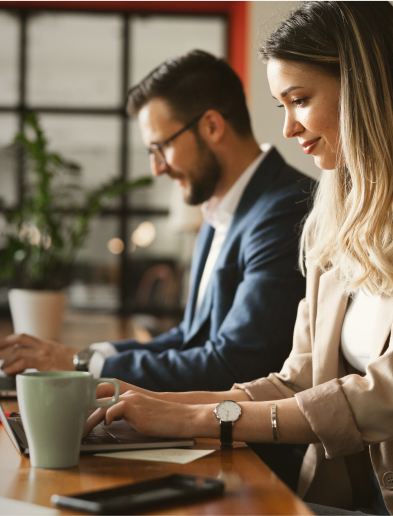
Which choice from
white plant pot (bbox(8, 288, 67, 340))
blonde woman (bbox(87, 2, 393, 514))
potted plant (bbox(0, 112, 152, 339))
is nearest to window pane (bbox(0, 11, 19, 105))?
potted plant (bbox(0, 112, 152, 339))

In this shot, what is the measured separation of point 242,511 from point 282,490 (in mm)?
84

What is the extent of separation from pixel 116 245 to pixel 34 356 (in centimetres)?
418

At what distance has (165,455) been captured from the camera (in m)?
0.78

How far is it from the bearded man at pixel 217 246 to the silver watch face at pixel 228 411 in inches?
15.8

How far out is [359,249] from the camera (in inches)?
42.3

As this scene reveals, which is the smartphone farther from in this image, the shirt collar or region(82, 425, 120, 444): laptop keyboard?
the shirt collar

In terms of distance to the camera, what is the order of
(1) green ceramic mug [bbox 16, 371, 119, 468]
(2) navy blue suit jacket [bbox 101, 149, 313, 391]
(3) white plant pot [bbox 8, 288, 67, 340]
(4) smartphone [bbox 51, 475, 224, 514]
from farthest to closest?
(3) white plant pot [bbox 8, 288, 67, 340]
(2) navy blue suit jacket [bbox 101, 149, 313, 391]
(1) green ceramic mug [bbox 16, 371, 119, 468]
(4) smartphone [bbox 51, 475, 224, 514]

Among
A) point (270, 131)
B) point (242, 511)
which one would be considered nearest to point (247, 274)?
point (242, 511)

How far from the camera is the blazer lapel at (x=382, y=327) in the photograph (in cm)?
100

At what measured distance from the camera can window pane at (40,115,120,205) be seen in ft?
17.9

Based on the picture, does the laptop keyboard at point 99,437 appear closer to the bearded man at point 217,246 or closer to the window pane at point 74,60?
the bearded man at point 217,246

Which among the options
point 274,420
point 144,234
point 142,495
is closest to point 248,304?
point 274,420

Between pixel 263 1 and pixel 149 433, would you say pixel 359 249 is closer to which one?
pixel 149 433

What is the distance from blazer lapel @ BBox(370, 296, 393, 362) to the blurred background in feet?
14.1
